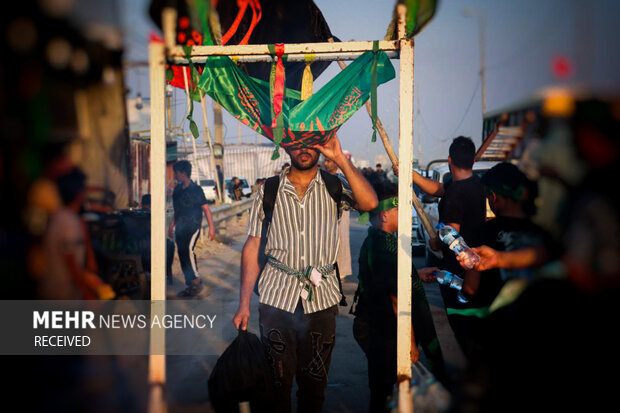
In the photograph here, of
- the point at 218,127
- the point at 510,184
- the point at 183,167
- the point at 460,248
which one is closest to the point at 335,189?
the point at 460,248

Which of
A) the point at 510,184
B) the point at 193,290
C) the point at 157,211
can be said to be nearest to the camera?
the point at 510,184

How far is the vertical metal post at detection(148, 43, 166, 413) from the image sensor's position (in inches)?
115

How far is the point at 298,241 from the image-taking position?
3352 millimetres

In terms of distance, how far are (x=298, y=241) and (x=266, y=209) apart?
357 mm

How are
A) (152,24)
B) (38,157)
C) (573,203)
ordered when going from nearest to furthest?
(573,203) → (38,157) → (152,24)

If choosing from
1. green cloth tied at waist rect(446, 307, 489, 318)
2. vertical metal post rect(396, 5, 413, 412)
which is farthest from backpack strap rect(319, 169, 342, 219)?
green cloth tied at waist rect(446, 307, 489, 318)

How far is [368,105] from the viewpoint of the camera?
328 centimetres

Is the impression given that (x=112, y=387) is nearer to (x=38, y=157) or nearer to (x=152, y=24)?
(x=38, y=157)

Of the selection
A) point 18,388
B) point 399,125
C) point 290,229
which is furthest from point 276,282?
point 18,388

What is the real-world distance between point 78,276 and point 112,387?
747mm

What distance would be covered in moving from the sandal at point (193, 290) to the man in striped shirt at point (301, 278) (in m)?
4.76

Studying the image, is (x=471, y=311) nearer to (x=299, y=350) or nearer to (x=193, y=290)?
(x=299, y=350)

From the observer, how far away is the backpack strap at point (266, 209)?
11.4 ft

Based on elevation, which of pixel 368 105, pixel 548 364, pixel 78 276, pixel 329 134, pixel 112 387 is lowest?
pixel 112 387
